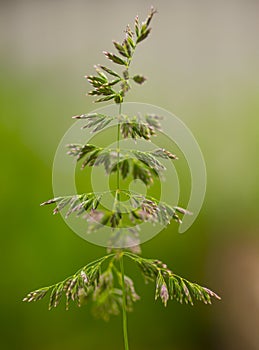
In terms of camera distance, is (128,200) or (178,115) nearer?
(128,200)

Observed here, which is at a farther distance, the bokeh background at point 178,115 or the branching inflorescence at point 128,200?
the bokeh background at point 178,115

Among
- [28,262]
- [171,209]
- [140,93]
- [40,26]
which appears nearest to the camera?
[171,209]

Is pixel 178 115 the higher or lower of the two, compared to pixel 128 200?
higher

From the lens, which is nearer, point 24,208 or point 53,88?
point 24,208

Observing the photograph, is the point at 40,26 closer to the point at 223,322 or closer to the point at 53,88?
the point at 53,88

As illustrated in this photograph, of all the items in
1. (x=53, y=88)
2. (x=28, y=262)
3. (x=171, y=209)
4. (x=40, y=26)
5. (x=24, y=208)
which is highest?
(x=40, y=26)

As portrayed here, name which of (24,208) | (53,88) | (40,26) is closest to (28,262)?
(24,208)

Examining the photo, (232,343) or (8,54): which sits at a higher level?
(8,54)

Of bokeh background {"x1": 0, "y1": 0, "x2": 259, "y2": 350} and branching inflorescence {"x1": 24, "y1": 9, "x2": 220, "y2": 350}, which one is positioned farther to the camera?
bokeh background {"x1": 0, "y1": 0, "x2": 259, "y2": 350}
